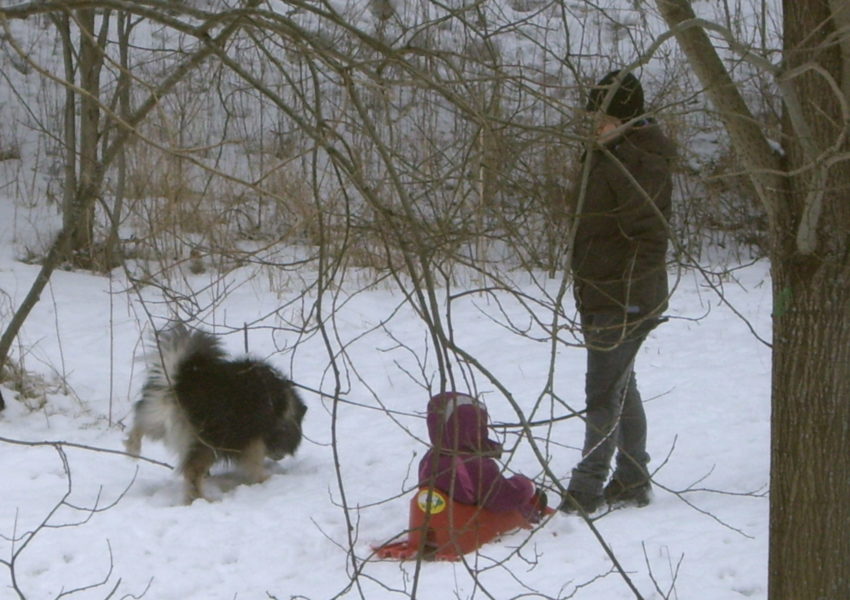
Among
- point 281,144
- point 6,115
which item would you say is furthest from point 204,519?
point 6,115

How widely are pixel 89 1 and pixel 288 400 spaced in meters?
3.96

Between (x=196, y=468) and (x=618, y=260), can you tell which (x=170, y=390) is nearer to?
(x=196, y=468)

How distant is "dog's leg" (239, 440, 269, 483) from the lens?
5.61 metres

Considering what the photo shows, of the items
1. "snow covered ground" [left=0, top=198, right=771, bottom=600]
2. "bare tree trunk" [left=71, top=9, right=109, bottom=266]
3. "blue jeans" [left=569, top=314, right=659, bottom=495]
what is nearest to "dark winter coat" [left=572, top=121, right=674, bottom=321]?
"blue jeans" [left=569, top=314, right=659, bottom=495]

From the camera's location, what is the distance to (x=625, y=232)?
4.45m

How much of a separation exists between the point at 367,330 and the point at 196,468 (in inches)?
61.3

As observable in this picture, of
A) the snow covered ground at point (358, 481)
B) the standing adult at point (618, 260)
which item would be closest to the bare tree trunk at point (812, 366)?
the snow covered ground at point (358, 481)

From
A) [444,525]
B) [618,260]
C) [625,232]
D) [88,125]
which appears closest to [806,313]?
[625,232]

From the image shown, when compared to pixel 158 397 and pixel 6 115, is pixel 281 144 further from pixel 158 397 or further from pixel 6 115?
pixel 158 397

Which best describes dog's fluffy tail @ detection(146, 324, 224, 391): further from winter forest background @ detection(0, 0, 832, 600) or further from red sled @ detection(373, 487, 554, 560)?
red sled @ detection(373, 487, 554, 560)

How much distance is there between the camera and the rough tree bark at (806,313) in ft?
8.71

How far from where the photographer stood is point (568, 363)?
7.83 m

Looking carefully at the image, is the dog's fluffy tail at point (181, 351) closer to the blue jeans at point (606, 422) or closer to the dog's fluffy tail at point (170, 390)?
the dog's fluffy tail at point (170, 390)

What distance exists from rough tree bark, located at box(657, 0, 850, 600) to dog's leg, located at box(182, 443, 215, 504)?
122 inches
